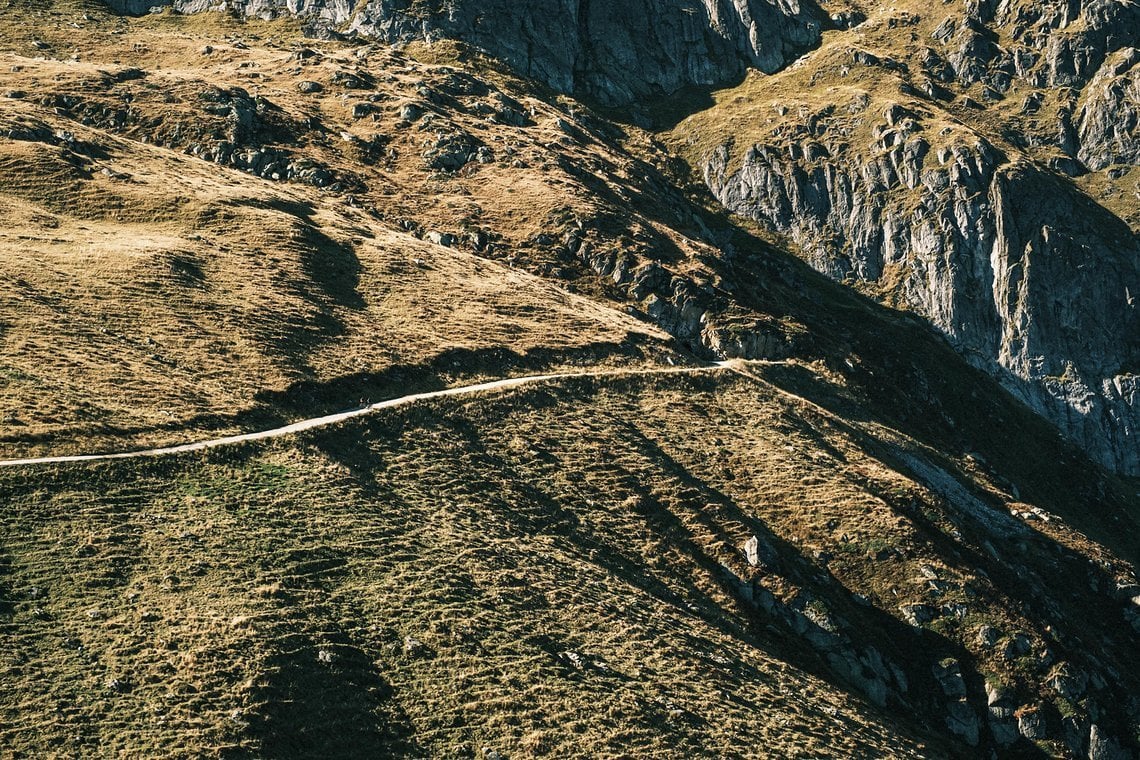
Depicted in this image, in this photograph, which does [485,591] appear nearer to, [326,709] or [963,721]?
[326,709]

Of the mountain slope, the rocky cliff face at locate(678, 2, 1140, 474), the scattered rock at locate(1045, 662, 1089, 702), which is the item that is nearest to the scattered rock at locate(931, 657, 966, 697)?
the mountain slope

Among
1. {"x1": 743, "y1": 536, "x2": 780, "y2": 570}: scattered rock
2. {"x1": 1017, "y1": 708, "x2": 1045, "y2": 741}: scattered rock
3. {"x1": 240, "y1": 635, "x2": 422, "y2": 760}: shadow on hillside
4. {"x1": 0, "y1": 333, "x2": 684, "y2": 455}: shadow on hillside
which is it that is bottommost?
{"x1": 1017, "y1": 708, "x2": 1045, "y2": 741}: scattered rock

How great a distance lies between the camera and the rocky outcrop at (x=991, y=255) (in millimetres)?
169125

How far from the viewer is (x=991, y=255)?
173 meters

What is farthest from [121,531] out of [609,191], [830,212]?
[830,212]

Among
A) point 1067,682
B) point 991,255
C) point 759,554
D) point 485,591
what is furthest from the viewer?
point 991,255

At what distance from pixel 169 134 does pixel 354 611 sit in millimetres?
85958

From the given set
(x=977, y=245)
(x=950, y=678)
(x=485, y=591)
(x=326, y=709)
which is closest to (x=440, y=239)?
(x=485, y=591)

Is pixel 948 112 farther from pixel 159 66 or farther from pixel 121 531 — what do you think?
pixel 121 531

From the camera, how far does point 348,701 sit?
34.5m

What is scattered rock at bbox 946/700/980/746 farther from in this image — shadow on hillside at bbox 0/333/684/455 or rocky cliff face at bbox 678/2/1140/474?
rocky cliff face at bbox 678/2/1140/474

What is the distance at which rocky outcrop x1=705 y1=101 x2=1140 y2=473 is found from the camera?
6658 inches

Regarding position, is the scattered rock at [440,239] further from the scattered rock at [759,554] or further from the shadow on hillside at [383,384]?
the scattered rock at [759,554]

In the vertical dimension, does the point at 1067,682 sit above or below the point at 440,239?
below
